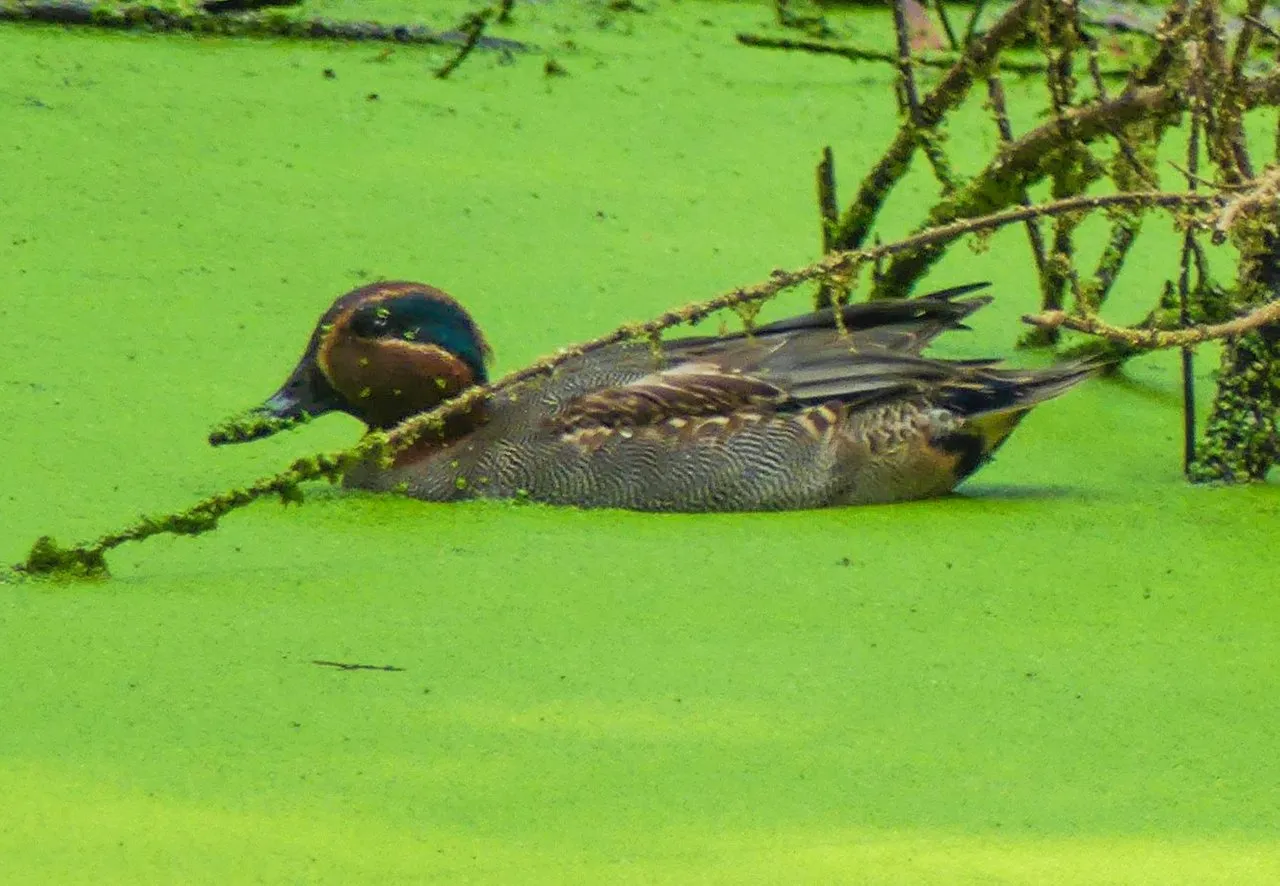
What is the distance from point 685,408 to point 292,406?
2.24ft

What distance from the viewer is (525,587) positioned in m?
3.54

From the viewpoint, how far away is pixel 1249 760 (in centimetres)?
300

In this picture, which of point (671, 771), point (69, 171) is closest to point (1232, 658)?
point (671, 771)

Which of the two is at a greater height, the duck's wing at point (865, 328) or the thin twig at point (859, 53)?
the thin twig at point (859, 53)

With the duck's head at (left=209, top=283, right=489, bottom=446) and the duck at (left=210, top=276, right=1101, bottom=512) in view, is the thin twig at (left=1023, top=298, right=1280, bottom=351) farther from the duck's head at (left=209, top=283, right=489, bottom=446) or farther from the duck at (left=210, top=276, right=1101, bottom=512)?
the duck's head at (left=209, top=283, right=489, bottom=446)

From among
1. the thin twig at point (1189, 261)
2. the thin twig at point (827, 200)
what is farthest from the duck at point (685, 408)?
the thin twig at point (827, 200)

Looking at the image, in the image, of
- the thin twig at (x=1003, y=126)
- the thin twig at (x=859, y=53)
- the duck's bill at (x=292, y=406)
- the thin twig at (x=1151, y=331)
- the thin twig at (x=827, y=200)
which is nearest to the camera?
the thin twig at (x=1151, y=331)

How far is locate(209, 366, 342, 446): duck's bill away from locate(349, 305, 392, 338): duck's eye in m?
0.11

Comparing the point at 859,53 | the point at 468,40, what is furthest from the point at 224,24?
the point at 859,53

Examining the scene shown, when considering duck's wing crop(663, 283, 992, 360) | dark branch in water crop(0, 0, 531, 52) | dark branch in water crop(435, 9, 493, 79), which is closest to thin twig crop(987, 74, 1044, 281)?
duck's wing crop(663, 283, 992, 360)

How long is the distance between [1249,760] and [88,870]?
1.36 meters

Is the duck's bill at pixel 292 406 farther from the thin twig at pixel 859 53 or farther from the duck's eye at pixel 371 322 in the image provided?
the thin twig at pixel 859 53

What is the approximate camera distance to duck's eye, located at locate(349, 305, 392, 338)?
14.4 ft

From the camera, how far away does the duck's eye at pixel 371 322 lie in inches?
172
